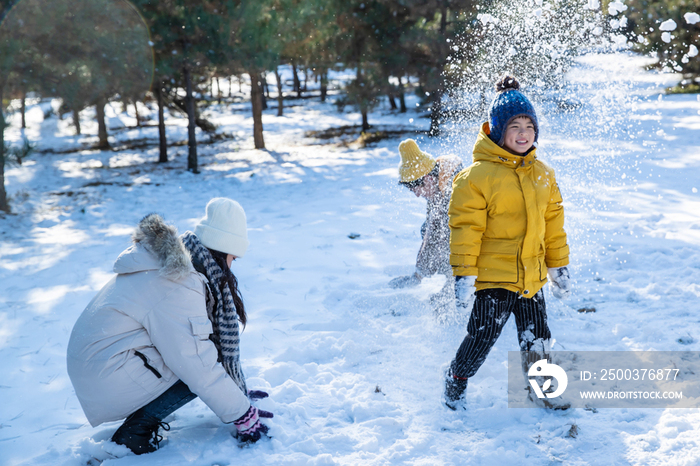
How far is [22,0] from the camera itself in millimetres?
6746

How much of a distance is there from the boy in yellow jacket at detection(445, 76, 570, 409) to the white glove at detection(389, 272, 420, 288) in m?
1.50

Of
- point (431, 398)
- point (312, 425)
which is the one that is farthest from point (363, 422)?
point (431, 398)

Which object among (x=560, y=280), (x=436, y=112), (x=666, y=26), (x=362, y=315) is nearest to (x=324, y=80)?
(x=436, y=112)

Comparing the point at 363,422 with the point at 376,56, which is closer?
the point at 363,422

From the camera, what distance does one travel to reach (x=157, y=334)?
2029 mm

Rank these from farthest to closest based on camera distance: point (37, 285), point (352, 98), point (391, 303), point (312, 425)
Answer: point (352, 98), point (37, 285), point (391, 303), point (312, 425)

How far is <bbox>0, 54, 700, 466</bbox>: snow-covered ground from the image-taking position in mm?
2316

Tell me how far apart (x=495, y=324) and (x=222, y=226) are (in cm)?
134

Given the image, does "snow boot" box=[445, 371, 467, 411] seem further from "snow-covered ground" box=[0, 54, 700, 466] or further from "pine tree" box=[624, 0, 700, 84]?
"pine tree" box=[624, 0, 700, 84]

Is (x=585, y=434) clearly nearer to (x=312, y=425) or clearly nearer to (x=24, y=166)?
(x=312, y=425)

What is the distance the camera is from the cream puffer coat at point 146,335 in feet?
6.61

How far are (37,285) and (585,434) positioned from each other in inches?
184

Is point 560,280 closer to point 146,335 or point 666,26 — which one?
point 146,335

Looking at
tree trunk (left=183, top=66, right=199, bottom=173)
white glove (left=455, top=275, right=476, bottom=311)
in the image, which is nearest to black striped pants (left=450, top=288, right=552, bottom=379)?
white glove (left=455, top=275, right=476, bottom=311)
